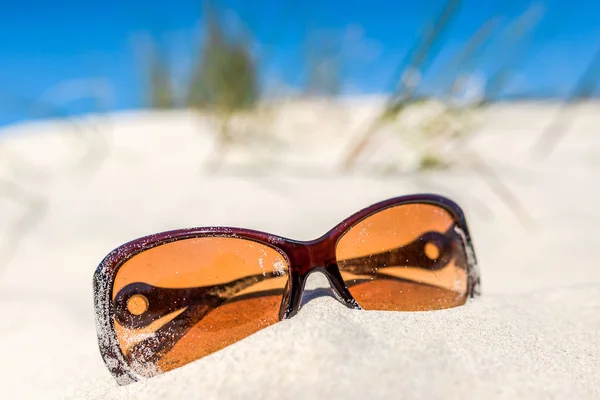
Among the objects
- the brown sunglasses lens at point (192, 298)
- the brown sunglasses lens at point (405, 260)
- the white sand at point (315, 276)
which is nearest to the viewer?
the white sand at point (315, 276)

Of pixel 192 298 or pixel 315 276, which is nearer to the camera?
pixel 192 298

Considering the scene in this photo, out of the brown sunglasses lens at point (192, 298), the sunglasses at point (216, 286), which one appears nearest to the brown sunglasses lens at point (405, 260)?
the sunglasses at point (216, 286)

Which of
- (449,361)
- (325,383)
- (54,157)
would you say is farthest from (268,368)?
(54,157)

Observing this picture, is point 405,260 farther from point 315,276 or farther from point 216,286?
point 216,286

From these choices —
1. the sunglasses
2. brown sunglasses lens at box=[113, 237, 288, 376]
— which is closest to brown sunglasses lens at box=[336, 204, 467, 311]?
the sunglasses

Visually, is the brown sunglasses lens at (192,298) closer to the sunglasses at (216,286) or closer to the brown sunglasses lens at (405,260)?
the sunglasses at (216,286)

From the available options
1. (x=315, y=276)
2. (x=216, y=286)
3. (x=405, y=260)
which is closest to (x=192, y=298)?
(x=216, y=286)
